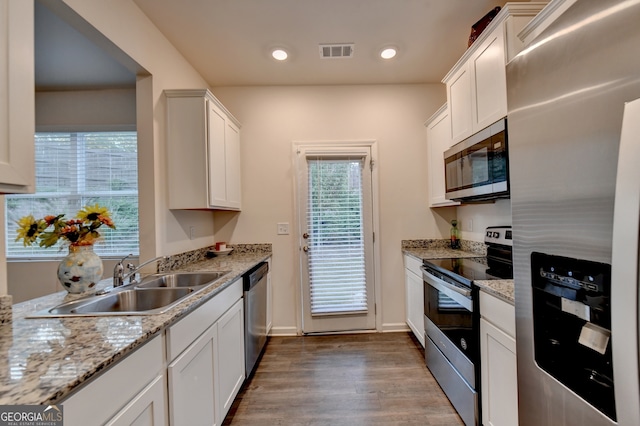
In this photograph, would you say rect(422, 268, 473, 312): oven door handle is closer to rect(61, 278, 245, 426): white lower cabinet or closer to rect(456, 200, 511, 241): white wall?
rect(456, 200, 511, 241): white wall

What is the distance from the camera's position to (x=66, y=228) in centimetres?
142

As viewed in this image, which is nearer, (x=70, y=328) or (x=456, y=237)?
(x=70, y=328)

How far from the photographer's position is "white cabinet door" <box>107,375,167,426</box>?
84 cm

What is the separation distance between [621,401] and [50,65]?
407 cm

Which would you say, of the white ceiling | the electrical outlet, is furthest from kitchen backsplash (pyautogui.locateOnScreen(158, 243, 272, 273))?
the white ceiling

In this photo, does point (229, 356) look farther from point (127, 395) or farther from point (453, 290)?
point (453, 290)

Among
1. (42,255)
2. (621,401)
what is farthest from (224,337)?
(42,255)

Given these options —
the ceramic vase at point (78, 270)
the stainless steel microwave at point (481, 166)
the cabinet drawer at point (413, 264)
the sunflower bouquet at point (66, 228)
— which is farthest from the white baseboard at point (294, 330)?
the sunflower bouquet at point (66, 228)

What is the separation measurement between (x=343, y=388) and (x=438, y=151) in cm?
232

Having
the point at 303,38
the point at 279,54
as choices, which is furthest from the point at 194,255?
the point at 303,38

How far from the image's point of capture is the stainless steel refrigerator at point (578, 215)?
1.81 ft

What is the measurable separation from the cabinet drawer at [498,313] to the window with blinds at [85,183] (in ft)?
11.0

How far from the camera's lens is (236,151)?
287 centimetres

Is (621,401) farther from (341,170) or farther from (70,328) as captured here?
(341,170)
